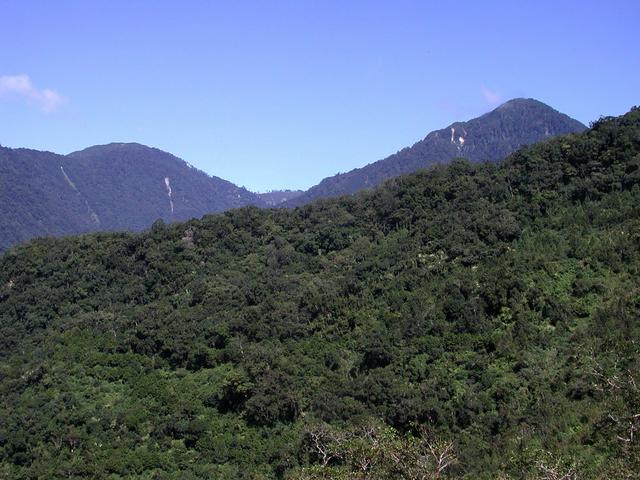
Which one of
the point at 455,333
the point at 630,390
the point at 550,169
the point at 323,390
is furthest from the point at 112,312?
the point at 630,390

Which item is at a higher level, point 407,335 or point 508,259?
point 508,259

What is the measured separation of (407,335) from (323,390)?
641cm

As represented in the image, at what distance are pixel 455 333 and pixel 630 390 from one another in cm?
2459

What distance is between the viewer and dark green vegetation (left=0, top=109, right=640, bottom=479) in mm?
35531

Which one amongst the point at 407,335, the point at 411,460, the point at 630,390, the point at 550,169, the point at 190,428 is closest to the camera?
the point at 630,390

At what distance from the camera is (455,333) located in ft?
145

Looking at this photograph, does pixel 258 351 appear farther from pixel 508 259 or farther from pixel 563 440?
pixel 563 440

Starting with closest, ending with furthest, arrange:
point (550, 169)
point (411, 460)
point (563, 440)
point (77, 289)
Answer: point (411, 460) < point (563, 440) < point (550, 169) < point (77, 289)

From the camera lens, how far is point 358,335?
48375 mm

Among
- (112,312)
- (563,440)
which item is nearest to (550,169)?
(563,440)

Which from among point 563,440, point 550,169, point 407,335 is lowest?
point 563,440

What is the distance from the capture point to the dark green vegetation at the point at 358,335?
35.5 metres

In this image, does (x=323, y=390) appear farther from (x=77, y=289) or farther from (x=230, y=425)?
(x=77, y=289)

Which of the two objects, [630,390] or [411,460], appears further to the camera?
[411,460]
